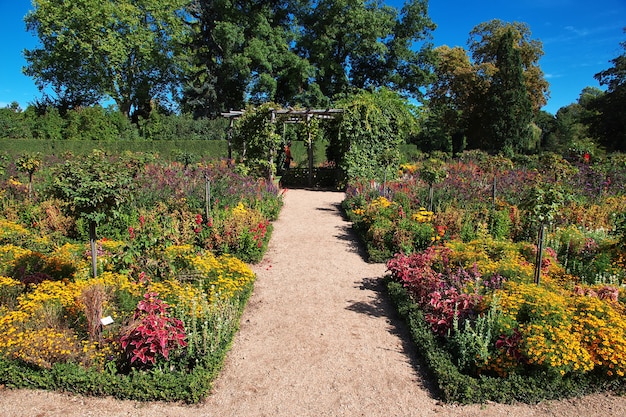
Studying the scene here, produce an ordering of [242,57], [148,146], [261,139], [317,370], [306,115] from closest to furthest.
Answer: [317,370]
[261,139]
[306,115]
[148,146]
[242,57]

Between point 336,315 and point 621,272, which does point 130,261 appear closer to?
point 336,315

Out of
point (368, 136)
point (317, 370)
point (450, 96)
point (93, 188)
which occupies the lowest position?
point (317, 370)

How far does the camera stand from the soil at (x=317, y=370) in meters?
3.53

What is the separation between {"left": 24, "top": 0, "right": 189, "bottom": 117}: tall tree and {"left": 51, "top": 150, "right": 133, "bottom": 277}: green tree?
25934 mm

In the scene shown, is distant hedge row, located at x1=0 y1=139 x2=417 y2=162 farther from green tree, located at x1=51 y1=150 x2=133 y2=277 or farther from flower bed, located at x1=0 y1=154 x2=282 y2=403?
green tree, located at x1=51 y1=150 x2=133 y2=277

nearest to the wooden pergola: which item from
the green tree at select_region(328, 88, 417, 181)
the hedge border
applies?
the green tree at select_region(328, 88, 417, 181)

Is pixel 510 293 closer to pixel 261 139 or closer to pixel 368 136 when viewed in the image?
pixel 368 136

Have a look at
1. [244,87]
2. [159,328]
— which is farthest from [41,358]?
[244,87]

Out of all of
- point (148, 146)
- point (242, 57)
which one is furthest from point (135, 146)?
point (242, 57)

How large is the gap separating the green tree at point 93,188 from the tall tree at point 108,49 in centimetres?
2593

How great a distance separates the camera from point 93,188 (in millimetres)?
4934

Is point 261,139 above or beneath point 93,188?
above

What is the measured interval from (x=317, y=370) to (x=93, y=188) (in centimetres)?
327

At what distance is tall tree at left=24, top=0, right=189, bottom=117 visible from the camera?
26906 mm
